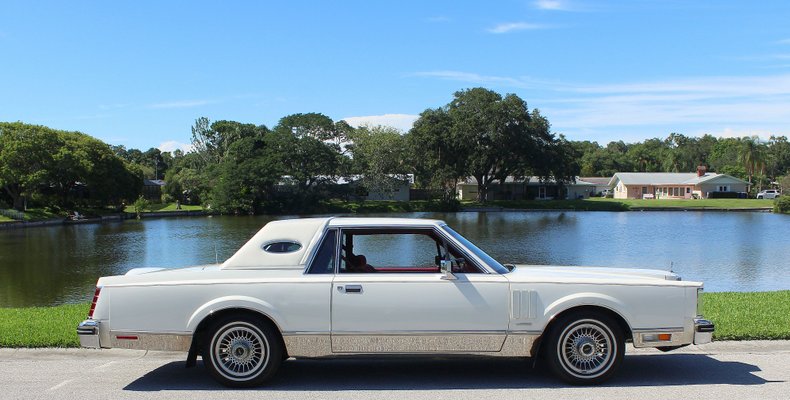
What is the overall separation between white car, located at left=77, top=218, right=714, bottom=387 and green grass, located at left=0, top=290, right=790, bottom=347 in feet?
7.59

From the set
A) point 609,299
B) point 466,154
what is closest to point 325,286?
point 609,299

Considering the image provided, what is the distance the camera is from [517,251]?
105ft

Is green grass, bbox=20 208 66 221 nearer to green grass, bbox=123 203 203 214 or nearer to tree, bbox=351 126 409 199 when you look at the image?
green grass, bbox=123 203 203 214

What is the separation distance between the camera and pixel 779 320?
9.04 m

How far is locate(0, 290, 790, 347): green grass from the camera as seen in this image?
8305 mm

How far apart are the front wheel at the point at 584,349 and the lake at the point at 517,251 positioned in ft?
41.8

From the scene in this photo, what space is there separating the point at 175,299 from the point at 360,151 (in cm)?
8381

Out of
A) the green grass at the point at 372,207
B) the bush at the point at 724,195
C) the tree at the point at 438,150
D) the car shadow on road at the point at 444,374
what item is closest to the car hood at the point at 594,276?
the car shadow on road at the point at 444,374

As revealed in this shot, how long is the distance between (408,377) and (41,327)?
217 inches

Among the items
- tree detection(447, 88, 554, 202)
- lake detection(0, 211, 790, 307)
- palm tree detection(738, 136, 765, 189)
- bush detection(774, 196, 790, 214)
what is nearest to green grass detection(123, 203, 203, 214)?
lake detection(0, 211, 790, 307)

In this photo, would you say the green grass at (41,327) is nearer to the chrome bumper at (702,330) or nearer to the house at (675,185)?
the chrome bumper at (702,330)

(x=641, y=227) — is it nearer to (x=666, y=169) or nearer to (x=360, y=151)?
(x=360, y=151)

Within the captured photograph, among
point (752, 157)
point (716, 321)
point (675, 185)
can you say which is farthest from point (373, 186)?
point (716, 321)

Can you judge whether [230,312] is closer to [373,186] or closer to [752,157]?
[373,186]
